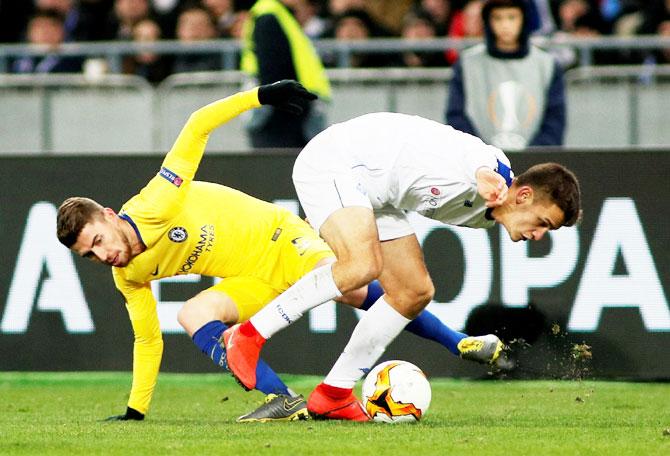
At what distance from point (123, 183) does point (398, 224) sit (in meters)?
2.94

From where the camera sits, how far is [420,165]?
24.0 ft

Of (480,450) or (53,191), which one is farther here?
(53,191)

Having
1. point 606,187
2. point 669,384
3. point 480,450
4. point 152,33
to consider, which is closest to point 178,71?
point 152,33

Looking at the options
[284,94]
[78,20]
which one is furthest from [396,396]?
[78,20]

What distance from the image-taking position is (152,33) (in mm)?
13508

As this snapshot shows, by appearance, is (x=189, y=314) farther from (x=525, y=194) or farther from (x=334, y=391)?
(x=525, y=194)

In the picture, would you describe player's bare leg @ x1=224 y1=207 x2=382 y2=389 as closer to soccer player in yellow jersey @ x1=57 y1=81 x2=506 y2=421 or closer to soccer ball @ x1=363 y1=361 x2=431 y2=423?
soccer player in yellow jersey @ x1=57 y1=81 x2=506 y2=421

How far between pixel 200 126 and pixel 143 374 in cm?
135

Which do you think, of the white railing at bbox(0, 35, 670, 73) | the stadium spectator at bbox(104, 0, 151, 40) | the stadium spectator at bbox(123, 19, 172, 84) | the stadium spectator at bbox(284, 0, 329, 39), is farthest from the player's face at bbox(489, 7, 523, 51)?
the stadium spectator at bbox(104, 0, 151, 40)

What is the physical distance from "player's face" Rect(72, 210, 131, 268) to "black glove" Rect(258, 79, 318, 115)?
1.03m

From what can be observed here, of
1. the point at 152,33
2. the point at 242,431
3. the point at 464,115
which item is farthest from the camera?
the point at 152,33

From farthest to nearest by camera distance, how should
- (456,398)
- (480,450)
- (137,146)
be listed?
(137,146), (456,398), (480,450)

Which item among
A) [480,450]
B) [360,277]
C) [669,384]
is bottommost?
[669,384]

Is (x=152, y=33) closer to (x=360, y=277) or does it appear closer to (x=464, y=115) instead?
(x=464, y=115)
